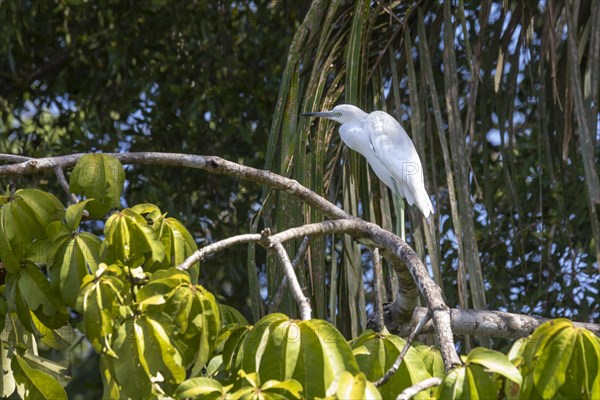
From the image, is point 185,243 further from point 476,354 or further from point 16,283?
point 476,354

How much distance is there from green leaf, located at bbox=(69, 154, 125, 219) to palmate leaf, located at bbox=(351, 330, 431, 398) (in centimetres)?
45

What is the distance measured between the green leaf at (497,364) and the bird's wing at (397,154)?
1.55 m

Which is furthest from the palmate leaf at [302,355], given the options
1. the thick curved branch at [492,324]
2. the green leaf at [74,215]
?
the thick curved branch at [492,324]

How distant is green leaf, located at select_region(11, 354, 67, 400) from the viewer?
1.31 m

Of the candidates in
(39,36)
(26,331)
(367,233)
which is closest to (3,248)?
(26,331)

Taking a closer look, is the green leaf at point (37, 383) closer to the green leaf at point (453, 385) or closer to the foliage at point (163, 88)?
the green leaf at point (453, 385)

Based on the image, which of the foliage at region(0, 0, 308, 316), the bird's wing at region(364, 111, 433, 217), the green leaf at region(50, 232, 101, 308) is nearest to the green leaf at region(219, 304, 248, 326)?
the green leaf at region(50, 232, 101, 308)

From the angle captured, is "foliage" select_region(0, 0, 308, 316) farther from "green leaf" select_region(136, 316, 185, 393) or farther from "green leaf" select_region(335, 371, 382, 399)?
"green leaf" select_region(335, 371, 382, 399)

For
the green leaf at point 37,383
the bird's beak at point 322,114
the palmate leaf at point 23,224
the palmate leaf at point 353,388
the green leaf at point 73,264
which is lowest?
the green leaf at point 37,383

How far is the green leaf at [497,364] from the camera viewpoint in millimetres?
1039

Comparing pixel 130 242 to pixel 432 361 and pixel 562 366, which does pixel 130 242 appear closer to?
pixel 432 361

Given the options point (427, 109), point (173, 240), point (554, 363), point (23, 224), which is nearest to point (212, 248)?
point (173, 240)

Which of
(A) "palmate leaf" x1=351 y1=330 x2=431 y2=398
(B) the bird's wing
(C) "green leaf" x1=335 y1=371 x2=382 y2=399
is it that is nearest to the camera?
(C) "green leaf" x1=335 y1=371 x2=382 y2=399

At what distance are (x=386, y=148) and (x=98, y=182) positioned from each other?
68.6 inches
